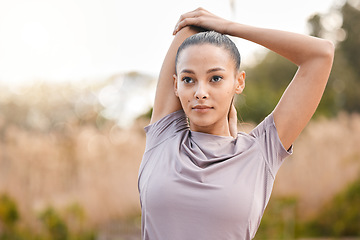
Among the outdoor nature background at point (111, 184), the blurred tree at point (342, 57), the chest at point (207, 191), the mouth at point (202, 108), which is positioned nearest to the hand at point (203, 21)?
the mouth at point (202, 108)

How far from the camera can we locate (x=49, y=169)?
5.66m

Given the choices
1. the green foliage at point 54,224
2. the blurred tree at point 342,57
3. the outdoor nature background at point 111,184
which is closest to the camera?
the green foliage at point 54,224

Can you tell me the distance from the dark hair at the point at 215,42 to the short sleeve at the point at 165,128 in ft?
0.60

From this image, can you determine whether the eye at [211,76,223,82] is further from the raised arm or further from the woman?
the raised arm

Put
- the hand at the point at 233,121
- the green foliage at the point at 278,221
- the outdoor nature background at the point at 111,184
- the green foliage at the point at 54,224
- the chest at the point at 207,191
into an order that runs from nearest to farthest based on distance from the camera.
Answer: the chest at the point at 207,191 → the hand at the point at 233,121 → the green foliage at the point at 54,224 → the outdoor nature background at the point at 111,184 → the green foliage at the point at 278,221

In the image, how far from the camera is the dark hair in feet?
3.90

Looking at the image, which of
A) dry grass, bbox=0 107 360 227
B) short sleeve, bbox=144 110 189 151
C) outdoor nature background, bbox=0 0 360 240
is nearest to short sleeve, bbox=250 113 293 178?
short sleeve, bbox=144 110 189 151

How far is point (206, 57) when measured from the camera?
1166mm

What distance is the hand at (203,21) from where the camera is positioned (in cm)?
126

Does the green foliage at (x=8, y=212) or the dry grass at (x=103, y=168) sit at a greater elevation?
the dry grass at (x=103, y=168)

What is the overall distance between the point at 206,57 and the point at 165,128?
24cm

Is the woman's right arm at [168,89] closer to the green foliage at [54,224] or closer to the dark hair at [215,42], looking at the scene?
the dark hair at [215,42]

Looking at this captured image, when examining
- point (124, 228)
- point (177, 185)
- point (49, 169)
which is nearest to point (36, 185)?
point (49, 169)

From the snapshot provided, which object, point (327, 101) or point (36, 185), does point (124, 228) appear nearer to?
point (36, 185)
